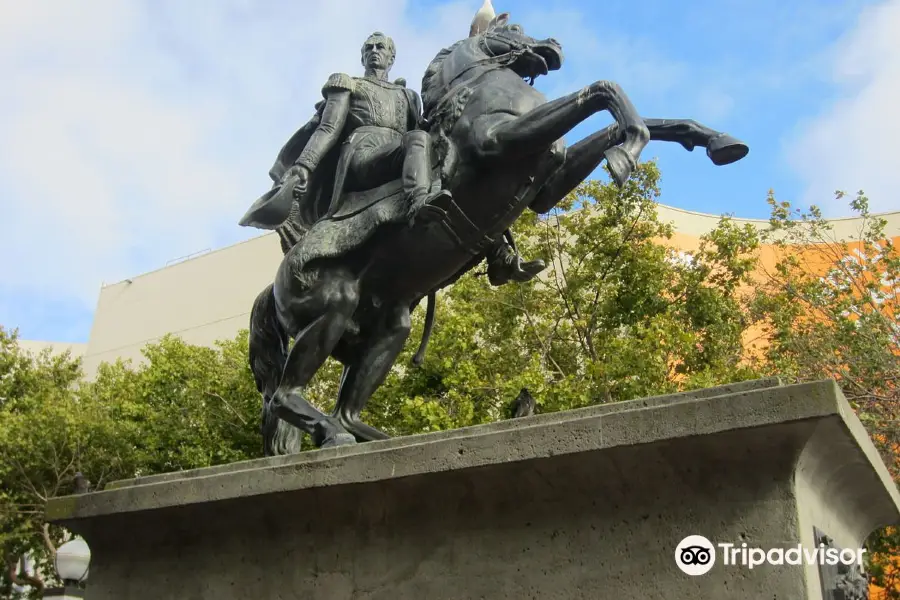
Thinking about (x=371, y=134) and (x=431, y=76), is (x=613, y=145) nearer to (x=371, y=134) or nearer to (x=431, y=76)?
(x=431, y=76)

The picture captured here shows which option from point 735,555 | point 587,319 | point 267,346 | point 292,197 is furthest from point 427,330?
point 587,319

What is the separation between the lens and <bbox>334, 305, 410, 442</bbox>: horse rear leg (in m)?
5.87

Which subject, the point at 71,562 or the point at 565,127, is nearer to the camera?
the point at 565,127

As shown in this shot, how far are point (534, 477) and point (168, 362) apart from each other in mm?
18502

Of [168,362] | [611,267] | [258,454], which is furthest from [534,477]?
[168,362]

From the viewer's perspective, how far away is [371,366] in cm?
593

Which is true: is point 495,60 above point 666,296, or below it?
below

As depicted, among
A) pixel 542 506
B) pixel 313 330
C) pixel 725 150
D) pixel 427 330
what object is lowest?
pixel 542 506

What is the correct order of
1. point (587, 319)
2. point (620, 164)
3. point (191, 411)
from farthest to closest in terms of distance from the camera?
point (191, 411) → point (587, 319) → point (620, 164)

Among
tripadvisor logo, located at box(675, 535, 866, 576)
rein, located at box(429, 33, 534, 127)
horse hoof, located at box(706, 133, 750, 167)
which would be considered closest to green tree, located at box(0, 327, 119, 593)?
rein, located at box(429, 33, 534, 127)

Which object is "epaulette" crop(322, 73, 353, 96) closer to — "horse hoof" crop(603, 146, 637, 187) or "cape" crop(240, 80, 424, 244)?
"cape" crop(240, 80, 424, 244)

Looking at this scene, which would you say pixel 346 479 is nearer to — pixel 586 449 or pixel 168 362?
pixel 586 449

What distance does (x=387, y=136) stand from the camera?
6125 mm

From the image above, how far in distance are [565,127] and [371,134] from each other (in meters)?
1.53
